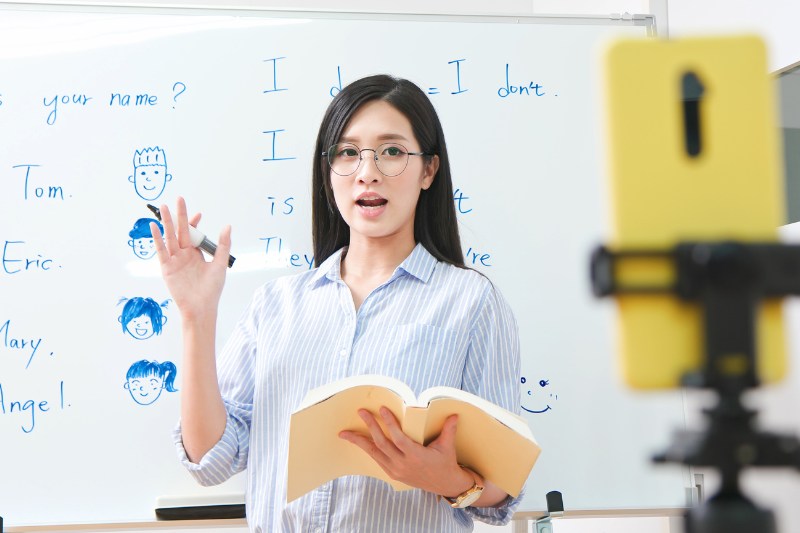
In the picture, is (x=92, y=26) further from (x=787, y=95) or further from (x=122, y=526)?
(x=787, y=95)

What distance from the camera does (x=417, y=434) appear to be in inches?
43.4

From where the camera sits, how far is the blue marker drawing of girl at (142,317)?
180 cm

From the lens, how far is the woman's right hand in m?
1.31

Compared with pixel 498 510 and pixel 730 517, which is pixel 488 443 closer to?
pixel 498 510

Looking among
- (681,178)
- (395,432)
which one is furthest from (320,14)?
(681,178)

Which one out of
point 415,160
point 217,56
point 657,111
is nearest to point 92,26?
point 217,56

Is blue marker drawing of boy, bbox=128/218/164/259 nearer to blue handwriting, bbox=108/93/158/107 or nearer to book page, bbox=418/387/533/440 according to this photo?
blue handwriting, bbox=108/93/158/107

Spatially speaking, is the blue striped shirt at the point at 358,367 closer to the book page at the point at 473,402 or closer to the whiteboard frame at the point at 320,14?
the book page at the point at 473,402

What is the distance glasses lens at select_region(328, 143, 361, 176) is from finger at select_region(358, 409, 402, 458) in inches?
20.3

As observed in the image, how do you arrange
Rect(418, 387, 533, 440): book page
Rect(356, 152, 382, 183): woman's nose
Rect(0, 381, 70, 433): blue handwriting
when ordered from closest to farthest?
Rect(418, 387, 533, 440): book page → Rect(356, 152, 382, 183): woman's nose → Rect(0, 381, 70, 433): blue handwriting

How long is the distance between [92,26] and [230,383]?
3.00 ft

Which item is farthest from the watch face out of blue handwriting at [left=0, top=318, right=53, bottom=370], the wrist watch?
blue handwriting at [left=0, top=318, right=53, bottom=370]

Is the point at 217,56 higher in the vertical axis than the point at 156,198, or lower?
higher

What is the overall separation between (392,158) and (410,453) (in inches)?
22.0
